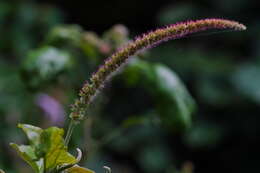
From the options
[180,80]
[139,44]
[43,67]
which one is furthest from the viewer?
[180,80]

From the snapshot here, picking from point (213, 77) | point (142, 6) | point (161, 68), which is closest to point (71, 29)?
point (161, 68)

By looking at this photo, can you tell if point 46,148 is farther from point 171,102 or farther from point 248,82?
point 248,82

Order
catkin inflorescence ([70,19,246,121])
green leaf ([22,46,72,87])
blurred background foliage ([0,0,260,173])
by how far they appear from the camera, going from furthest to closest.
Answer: blurred background foliage ([0,0,260,173]) → green leaf ([22,46,72,87]) → catkin inflorescence ([70,19,246,121])

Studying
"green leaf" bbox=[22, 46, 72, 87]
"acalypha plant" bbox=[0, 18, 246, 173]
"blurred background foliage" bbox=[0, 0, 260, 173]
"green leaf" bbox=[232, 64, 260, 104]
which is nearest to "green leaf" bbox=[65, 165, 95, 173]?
"acalypha plant" bbox=[0, 18, 246, 173]

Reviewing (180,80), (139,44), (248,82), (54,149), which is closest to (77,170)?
(54,149)

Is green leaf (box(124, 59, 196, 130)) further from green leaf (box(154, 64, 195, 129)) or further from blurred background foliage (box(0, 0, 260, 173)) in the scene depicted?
Result: blurred background foliage (box(0, 0, 260, 173))

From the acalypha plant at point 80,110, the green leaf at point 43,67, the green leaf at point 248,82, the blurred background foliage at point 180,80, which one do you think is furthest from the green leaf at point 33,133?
the green leaf at point 248,82
